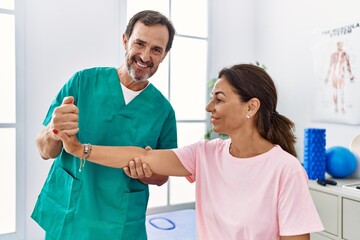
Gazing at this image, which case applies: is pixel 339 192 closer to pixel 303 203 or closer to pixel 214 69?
pixel 303 203

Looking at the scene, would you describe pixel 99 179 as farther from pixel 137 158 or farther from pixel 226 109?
pixel 226 109

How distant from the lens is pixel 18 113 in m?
2.26

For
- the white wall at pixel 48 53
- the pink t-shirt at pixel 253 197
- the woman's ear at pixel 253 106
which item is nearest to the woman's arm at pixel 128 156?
the pink t-shirt at pixel 253 197

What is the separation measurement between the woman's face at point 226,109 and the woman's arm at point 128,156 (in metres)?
A: 0.22

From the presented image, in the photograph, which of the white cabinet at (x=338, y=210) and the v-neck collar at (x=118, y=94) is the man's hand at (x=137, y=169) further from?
the white cabinet at (x=338, y=210)

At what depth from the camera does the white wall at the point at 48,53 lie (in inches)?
89.7

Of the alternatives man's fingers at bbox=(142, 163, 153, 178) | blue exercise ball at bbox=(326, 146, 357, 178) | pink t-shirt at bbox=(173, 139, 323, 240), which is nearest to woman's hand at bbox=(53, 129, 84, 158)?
man's fingers at bbox=(142, 163, 153, 178)

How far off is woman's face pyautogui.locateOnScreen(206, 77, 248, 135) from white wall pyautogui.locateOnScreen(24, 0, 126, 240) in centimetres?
157

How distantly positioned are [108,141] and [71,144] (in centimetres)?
21

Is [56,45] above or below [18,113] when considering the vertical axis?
above

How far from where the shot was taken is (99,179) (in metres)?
1.28

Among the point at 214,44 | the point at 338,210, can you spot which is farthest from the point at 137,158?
the point at 214,44

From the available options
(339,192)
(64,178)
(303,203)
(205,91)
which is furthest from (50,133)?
(205,91)

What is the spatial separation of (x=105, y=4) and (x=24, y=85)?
88 centimetres
